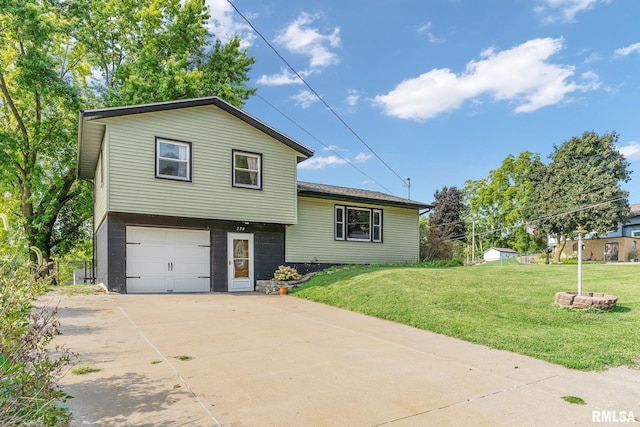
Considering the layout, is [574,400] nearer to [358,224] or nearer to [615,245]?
[358,224]

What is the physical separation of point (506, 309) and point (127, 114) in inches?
448

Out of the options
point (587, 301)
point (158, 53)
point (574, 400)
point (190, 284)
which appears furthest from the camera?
point (158, 53)

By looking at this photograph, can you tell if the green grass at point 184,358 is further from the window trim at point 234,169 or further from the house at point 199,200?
the window trim at point 234,169

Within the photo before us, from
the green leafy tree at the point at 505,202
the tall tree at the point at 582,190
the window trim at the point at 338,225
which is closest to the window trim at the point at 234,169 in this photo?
the window trim at the point at 338,225

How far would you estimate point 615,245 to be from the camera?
33688mm

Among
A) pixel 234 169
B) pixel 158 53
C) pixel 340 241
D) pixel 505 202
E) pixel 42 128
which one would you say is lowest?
pixel 340 241

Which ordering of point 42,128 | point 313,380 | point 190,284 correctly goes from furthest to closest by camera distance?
point 42,128
point 190,284
point 313,380

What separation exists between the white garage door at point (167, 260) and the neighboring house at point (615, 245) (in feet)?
109

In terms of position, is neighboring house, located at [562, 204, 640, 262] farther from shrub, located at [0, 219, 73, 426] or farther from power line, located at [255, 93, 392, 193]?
shrub, located at [0, 219, 73, 426]

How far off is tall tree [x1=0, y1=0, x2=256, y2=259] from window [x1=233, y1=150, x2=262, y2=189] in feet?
27.3

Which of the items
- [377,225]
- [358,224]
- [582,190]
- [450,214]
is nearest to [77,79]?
[358,224]

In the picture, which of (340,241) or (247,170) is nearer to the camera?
(247,170)

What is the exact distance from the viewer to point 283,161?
13.8 m

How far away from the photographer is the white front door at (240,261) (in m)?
13.0
